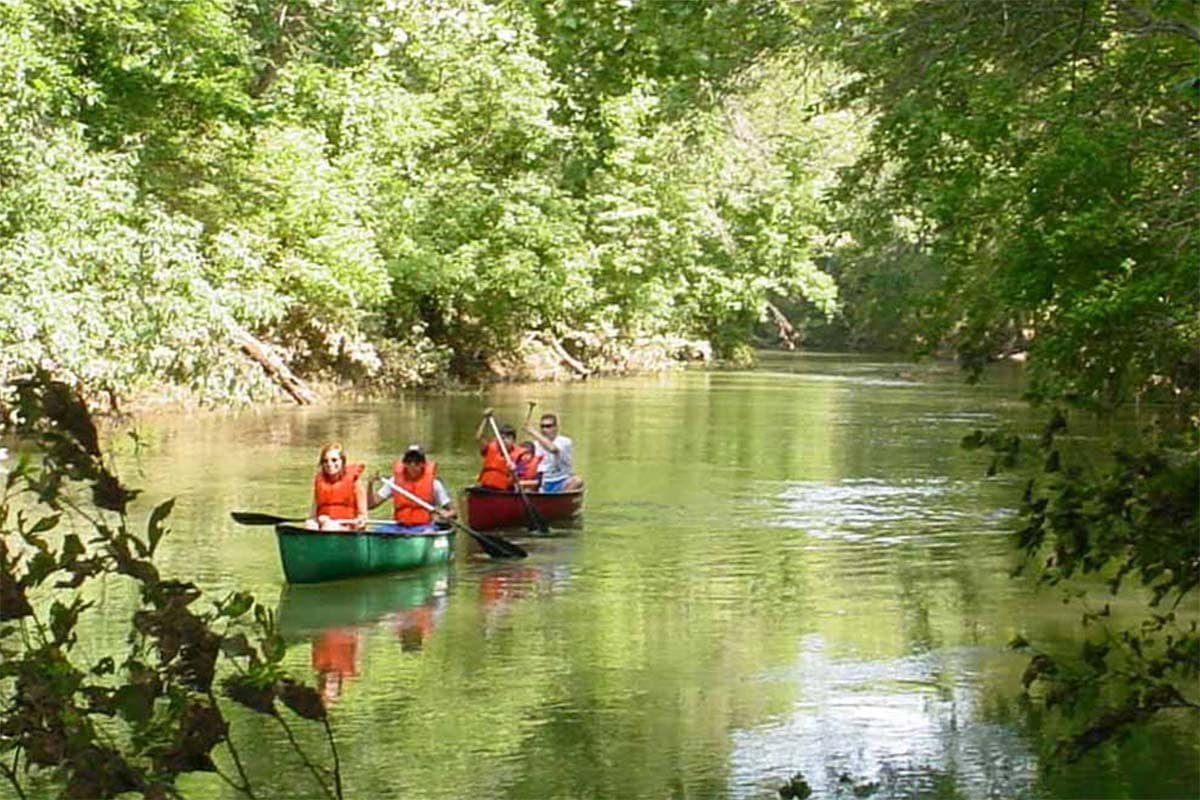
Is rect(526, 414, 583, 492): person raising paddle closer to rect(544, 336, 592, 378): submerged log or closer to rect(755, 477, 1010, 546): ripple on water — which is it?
rect(755, 477, 1010, 546): ripple on water

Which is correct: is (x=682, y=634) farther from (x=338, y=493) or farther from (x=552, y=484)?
(x=552, y=484)

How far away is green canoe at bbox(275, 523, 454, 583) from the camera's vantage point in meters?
15.2

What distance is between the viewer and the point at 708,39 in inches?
493

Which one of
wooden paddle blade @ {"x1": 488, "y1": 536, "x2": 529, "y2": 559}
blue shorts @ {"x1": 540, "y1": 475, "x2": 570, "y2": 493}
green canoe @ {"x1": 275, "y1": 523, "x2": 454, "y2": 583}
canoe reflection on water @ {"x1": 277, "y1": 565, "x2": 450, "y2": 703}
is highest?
blue shorts @ {"x1": 540, "y1": 475, "x2": 570, "y2": 493}

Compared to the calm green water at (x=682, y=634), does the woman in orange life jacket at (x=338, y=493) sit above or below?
above

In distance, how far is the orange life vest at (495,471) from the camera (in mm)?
19516

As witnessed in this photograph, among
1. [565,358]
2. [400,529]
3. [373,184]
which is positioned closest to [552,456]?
[400,529]

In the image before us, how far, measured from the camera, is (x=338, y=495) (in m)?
16.1

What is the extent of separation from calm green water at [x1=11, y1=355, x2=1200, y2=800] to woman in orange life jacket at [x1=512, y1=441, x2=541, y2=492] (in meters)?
0.73

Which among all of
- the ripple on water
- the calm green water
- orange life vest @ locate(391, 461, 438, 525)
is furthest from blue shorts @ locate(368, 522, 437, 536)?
the ripple on water

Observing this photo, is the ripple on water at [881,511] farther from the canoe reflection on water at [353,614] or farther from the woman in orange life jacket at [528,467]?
the canoe reflection on water at [353,614]

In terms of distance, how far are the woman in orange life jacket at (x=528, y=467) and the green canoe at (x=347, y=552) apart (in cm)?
385

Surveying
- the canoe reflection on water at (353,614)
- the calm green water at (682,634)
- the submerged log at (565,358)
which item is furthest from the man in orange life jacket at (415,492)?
the submerged log at (565,358)

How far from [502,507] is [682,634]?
5.79 m
